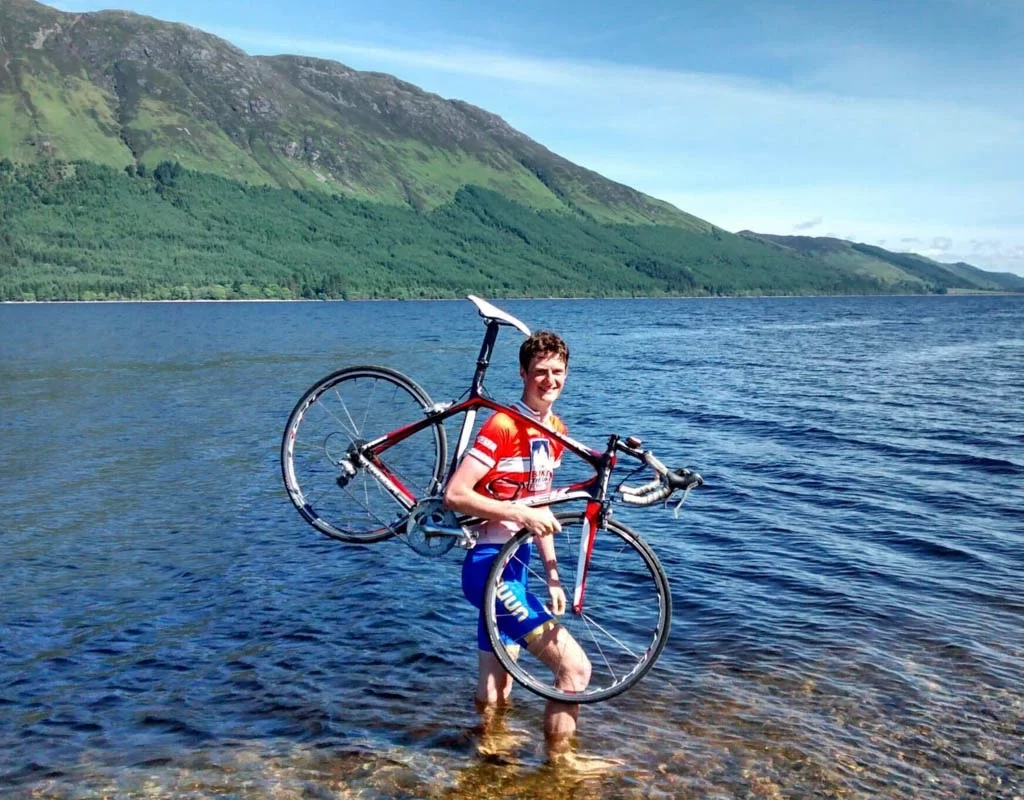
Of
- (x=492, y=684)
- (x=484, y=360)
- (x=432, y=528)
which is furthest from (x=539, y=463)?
(x=492, y=684)

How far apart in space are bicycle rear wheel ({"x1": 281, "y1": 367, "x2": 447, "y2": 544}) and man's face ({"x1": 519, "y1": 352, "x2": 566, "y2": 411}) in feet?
5.61

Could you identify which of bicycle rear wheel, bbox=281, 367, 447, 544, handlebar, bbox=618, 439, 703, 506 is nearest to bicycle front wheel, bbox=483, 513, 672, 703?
handlebar, bbox=618, 439, 703, 506

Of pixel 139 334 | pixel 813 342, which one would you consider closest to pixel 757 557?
pixel 813 342

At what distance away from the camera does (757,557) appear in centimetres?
1570

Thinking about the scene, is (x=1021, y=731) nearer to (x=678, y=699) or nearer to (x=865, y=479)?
(x=678, y=699)

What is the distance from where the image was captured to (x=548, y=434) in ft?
24.3

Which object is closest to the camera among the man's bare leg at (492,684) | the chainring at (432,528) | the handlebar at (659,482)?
the handlebar at (659,482)

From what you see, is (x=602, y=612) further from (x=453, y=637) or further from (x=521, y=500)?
(x=521, y=500)

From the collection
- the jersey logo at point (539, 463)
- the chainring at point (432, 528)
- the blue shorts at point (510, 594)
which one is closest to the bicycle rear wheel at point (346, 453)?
the chainring at point (432, 528)

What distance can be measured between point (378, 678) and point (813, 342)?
84.7 metres

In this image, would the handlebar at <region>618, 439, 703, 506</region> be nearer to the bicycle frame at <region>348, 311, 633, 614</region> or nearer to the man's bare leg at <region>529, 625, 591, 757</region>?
the bicycle frame at <region>348, 311, 633, 614</region>

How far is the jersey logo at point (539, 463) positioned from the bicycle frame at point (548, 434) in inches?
4.1

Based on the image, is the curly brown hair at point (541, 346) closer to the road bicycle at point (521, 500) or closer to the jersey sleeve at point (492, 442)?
the road bicycle at point (521, 500)

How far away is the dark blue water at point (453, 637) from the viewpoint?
8078mm
